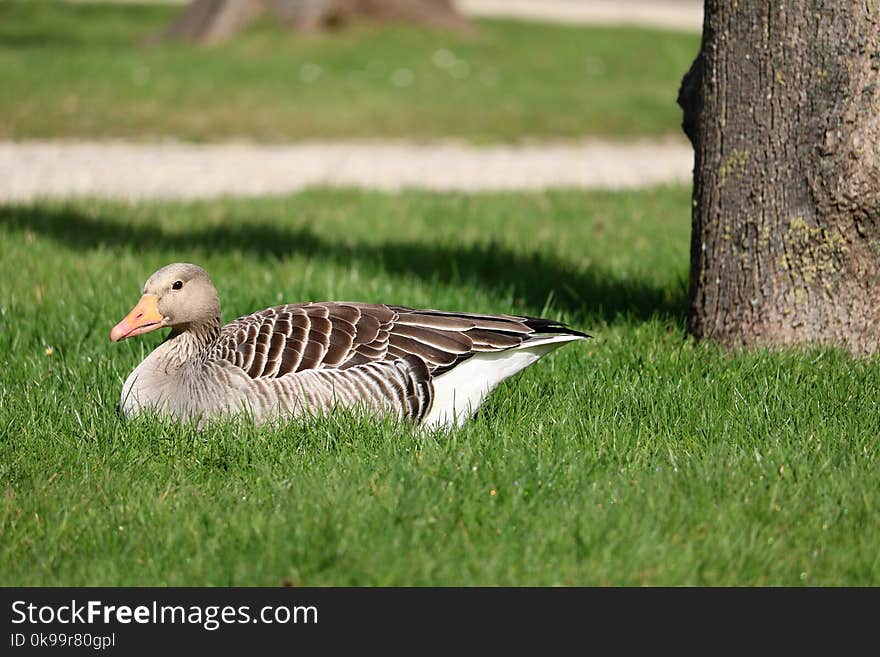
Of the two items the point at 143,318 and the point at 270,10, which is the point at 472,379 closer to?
the point at 143,318

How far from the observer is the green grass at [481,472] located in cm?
346

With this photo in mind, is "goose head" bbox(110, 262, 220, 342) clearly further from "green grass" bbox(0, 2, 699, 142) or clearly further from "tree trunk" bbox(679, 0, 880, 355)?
"green grass" bbox(0, 2, 699, 142)

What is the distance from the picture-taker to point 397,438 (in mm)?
4312

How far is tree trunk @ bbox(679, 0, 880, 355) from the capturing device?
197 inches

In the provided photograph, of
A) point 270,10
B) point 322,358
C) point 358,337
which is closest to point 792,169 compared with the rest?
point 358,337

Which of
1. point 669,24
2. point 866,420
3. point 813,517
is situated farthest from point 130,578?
point 669,24

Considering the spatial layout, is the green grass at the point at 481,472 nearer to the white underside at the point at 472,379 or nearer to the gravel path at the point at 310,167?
the white underside at the point at 472,379

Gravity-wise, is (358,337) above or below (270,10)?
below

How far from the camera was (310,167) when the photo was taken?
1195 centimetres

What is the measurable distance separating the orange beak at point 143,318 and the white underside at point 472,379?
1.29 meters

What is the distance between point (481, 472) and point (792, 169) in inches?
92.5

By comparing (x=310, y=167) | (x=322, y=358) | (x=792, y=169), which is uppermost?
(x=792, y=169)
